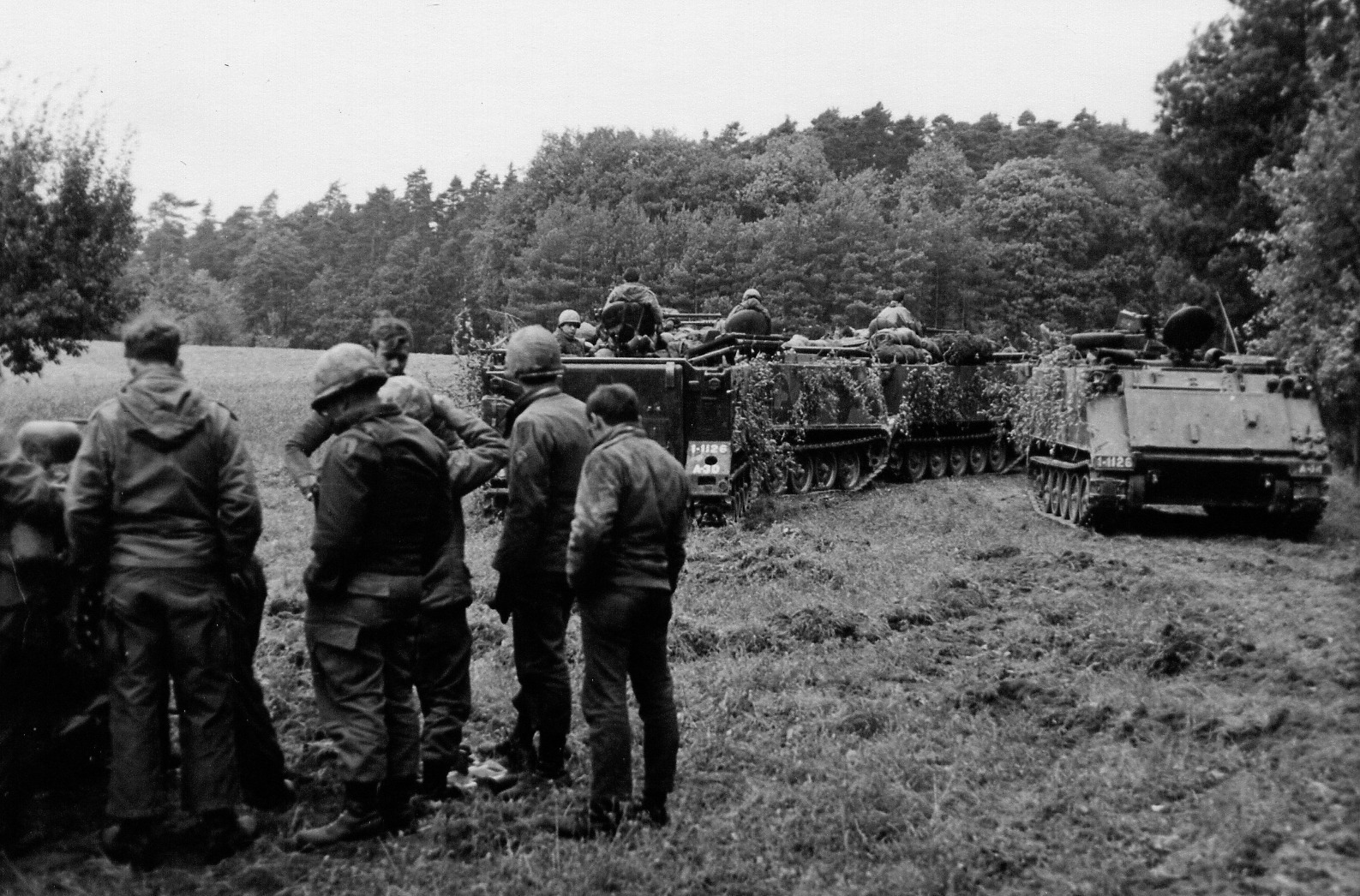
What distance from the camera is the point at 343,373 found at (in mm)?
5340

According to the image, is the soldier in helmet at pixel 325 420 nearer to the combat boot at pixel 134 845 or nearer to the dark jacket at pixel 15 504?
the dark jacket at pixel 15 504

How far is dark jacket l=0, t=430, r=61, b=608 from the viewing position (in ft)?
16.4

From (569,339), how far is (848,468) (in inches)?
232

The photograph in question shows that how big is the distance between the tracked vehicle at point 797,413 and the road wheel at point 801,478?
20 mm

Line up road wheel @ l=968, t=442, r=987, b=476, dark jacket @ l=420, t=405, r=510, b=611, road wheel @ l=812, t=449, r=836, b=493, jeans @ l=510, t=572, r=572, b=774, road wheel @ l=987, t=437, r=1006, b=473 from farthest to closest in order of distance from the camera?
road wheel @ l=987, t=437, r=1006, b=473, road wheel @ l=968, t=442, r=987, b=476, road wheel @ l=812, t=449, r=836, b=493, jeans @ l=510, t=572, r=572, b=774, dark jacket @ l=420, t=405, r=510, b=611

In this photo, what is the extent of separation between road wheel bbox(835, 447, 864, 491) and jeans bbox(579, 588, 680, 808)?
13.0 m

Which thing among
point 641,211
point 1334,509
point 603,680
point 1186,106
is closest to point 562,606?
point 603,680

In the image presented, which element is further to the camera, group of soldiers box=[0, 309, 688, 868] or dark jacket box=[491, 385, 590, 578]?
dark jacket box=[491, 385, 590, 578]

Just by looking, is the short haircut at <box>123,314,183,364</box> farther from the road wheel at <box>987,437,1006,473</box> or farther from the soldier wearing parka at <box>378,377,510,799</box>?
the road wheel at <box>987,437,1006,473</box>

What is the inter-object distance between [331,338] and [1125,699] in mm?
57602

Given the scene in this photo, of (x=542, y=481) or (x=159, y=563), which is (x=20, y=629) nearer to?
(x=159, y=563)

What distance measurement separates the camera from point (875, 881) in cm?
495

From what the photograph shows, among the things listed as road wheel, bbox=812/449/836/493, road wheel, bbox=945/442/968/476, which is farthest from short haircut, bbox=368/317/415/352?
road wheel, bbox=945/442/968/476

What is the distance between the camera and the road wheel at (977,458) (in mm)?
22203
